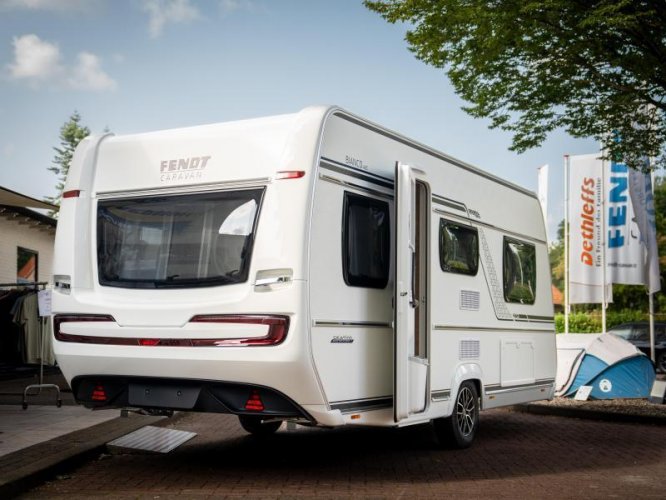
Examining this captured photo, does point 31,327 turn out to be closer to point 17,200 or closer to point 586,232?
point 17,200

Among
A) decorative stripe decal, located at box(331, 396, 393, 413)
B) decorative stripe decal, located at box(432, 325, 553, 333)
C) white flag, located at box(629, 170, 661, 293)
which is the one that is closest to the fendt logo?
decorative stripe decal, located at box(331, 396, 393, 413)

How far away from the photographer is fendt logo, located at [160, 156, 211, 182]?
7797 mm

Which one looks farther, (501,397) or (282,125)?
(501,397)

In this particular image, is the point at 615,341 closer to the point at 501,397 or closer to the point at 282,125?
the point at 501,397

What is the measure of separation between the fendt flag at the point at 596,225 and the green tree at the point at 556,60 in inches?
219

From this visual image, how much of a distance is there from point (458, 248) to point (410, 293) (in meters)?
1.67

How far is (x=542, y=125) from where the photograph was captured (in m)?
14.0

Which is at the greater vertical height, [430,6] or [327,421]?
[430,6]

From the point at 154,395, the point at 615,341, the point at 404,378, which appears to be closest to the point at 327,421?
the point at 404,378

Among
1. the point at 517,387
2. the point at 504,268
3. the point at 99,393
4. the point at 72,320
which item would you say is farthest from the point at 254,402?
the point at 517,387

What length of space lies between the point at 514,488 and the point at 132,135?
4.51m

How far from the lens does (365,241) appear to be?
8.05 m

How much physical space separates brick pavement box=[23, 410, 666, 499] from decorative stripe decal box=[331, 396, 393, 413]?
2.00 feet

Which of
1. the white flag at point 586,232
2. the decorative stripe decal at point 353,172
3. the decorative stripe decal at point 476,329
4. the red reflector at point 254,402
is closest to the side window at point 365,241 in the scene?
the decorative stripe decal at point 353,172
